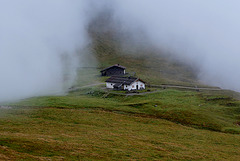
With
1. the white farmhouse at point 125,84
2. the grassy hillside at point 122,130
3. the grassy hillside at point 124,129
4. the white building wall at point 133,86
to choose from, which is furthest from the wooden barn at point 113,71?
the grassy hillside at point 122,130

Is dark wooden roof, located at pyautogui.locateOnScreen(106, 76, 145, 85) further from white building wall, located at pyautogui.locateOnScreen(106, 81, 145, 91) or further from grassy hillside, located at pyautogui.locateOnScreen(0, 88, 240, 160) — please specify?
grassy hillside, located at pyautogui.locateOnScreen(0, 88, 240, 160)

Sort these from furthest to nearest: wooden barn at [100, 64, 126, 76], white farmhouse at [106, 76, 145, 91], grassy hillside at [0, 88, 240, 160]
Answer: wooden barn at [100, 64, 126, 76] < white farmhouse at [106, 76, 145, 91] < grassy hillside at [0, 88, 240, 160]

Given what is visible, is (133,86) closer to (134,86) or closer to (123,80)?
(134,86)

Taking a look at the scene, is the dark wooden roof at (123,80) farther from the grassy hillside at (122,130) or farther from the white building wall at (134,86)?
the grassy hillside at (122,130)

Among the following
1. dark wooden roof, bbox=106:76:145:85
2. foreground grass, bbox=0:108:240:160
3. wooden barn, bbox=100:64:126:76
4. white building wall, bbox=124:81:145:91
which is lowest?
foreground grass, bbox=0:108:240:160

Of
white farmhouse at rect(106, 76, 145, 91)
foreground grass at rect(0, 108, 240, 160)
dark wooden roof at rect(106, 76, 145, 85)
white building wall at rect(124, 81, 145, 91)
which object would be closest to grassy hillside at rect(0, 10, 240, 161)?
foreground grass at rect(0, 108, 240, 160)

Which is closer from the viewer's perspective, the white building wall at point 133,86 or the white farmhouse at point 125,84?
the white farmhouse at point 125,84

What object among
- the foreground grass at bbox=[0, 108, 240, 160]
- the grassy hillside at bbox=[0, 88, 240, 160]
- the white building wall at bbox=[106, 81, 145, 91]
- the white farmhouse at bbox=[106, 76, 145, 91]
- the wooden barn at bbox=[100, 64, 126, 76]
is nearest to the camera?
the foreground grass at bbox=[0, 108, 240, 160]

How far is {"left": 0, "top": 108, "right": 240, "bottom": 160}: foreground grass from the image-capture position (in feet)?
106

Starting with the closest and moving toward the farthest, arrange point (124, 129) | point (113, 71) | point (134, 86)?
point (124, 129)
point (134, 86)
point (113, 71)

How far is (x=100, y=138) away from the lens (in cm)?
4091

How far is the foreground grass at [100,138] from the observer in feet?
106

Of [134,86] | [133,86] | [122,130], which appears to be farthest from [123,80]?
[122,130]

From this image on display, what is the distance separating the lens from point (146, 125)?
5378 centimetres
